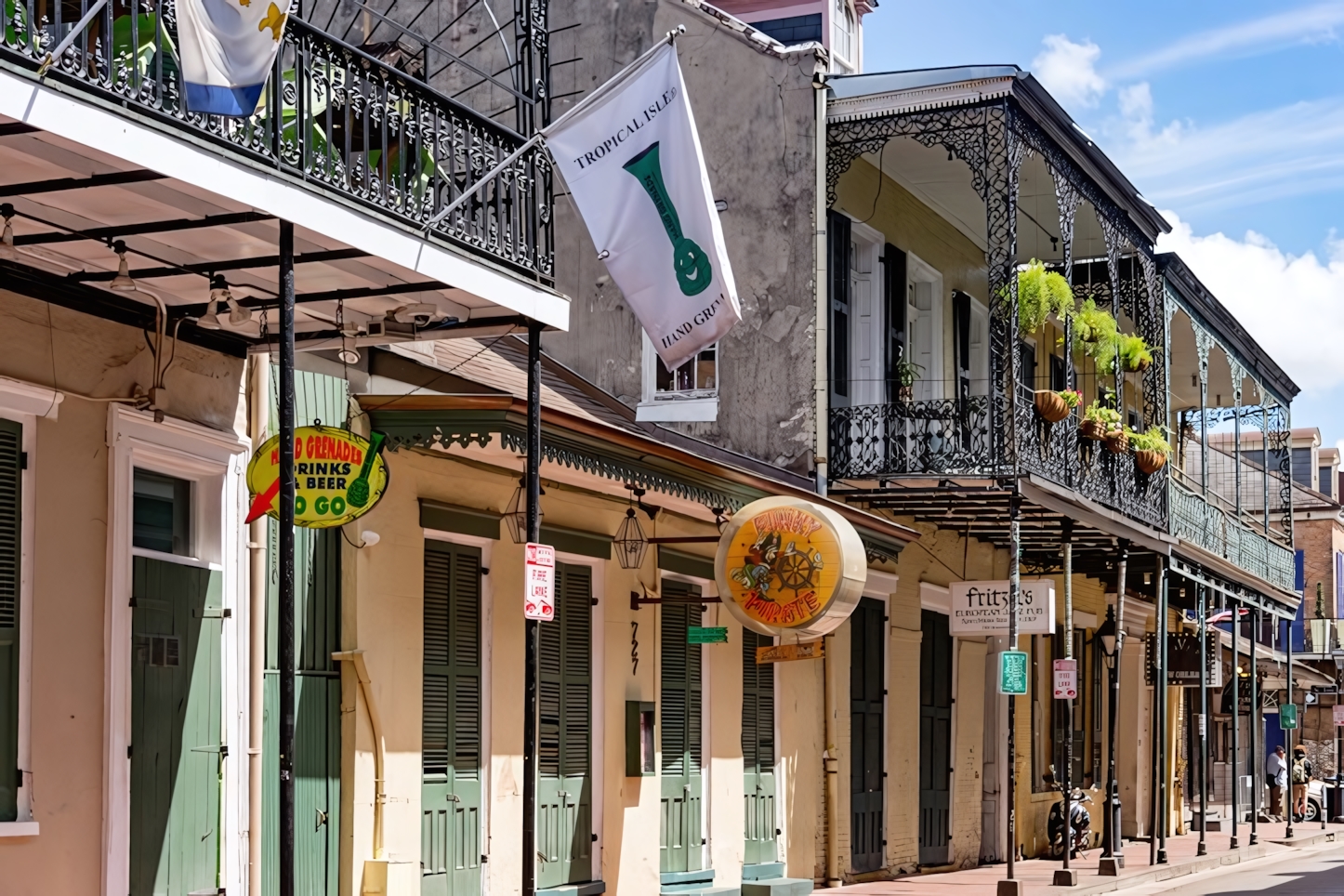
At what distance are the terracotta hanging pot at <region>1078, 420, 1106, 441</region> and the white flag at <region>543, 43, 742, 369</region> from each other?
422 inches

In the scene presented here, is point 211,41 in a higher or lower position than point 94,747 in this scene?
higher

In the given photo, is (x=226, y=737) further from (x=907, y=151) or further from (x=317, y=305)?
(x=907, y=151)

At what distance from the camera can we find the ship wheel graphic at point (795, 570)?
15.5 meters

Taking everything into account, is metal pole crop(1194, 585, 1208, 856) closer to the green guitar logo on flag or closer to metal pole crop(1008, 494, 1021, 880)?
metal pole crop(1008, 494, 1021, 880)

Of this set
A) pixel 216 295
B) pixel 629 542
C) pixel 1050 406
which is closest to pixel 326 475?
pixel 216 295

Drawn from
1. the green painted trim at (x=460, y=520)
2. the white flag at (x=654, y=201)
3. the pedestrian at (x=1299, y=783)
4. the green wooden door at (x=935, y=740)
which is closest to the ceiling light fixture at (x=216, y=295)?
the white flag at (x=654, y=201)

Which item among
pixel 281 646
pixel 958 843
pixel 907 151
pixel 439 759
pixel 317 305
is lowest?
pixel 958 843

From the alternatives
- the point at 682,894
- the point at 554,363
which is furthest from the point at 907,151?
the point at 682,894

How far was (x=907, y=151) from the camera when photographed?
1970 cm

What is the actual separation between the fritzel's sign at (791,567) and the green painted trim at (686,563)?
32.6 inches

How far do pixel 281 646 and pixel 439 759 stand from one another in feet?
16.1

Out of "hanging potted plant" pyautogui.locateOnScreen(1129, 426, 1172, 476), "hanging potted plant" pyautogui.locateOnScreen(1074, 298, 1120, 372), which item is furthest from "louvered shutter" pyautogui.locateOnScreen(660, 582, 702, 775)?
"hanging potted plant" pyautogui.locateOnScreen(1129, 426, 1172, 476)

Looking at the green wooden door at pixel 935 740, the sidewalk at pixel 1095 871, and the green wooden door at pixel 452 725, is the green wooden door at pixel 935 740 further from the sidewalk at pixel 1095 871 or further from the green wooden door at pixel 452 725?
the green wooden door at pixel 452 725

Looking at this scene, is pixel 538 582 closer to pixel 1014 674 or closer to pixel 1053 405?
pixel 1014 674
